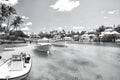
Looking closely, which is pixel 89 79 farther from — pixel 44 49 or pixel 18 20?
pixel 18 20

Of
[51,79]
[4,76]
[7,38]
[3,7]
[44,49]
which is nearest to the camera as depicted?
[4,76]

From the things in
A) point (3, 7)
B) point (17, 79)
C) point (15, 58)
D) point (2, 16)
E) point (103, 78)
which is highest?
point (3, 7)

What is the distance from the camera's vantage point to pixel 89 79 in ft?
32.8

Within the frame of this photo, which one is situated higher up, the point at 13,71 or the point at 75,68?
the point at 13,71

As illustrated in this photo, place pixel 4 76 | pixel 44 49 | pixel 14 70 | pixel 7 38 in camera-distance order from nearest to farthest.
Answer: pixel 4 76
pixel 14 70
pixel 44 49
pixel 7 38

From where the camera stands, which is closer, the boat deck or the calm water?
the boat deck

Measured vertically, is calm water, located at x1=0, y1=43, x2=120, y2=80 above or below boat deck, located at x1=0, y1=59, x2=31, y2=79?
below

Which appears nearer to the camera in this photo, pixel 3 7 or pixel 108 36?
pixel 3 7

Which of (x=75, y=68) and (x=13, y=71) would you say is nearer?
(x=13, y=71)

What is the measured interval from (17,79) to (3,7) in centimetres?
5407

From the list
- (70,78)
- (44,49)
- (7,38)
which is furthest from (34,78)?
(7,38)

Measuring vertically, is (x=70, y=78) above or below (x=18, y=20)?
below

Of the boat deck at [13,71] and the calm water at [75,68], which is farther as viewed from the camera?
the calm water at [75,68]

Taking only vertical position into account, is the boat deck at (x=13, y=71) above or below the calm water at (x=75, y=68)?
above
